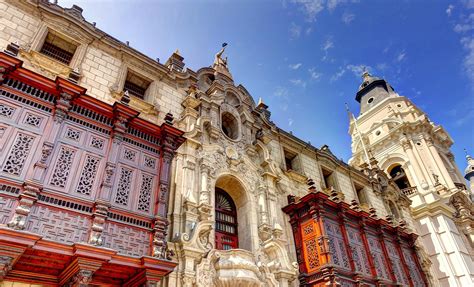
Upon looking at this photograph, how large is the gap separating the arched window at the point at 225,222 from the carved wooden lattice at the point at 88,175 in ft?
17.0

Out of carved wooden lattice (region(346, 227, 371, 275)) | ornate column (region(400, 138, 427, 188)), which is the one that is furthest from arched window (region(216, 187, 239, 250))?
ornate column (region(400, 138, 427, 188))

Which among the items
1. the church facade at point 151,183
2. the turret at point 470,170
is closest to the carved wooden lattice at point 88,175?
the church facade at point 151,183

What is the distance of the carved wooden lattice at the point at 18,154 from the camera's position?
6.96 m

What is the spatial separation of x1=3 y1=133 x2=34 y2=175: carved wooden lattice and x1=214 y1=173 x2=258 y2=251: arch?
671 centimetres

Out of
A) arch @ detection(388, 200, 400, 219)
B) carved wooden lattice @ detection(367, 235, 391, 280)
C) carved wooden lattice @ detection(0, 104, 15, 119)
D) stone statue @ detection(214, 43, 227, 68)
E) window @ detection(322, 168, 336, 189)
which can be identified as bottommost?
carved wooden lattice @ detection(367, 235, 391, 280)

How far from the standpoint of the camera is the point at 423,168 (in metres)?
27.6

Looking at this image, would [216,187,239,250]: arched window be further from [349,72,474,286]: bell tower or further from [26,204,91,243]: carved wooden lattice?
[349,72,474,286]: bell tower

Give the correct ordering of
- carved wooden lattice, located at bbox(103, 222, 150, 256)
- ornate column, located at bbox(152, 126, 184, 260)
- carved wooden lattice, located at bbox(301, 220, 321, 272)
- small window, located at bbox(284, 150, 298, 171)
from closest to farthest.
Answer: carved wooden lattice, located at bbox(103, 222, 150, 256) → ornate column, located at bbox(152, 126, 184, 260) → carved wooden lattice, located at bbox(301, 220, 321, 272) → small window, located at bbox(284, 150, 298, 171)

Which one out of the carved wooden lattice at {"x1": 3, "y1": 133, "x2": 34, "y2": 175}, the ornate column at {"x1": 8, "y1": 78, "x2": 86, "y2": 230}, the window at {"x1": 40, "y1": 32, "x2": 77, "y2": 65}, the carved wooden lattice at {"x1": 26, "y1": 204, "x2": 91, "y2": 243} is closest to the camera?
the ornate column at {"x1": 8, "y1": 78, "x2": 86, "y2": 230}

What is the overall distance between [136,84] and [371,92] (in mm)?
36079

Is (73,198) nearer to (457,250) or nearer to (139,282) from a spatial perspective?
(139,282)

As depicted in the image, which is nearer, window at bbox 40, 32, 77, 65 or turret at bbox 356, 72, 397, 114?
window at bbox 40, 32, 77, 65

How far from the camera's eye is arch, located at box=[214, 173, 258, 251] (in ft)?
39.4

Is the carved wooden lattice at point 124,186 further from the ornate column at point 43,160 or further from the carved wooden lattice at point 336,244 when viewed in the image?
the carved wooden lattice at point 336,244
